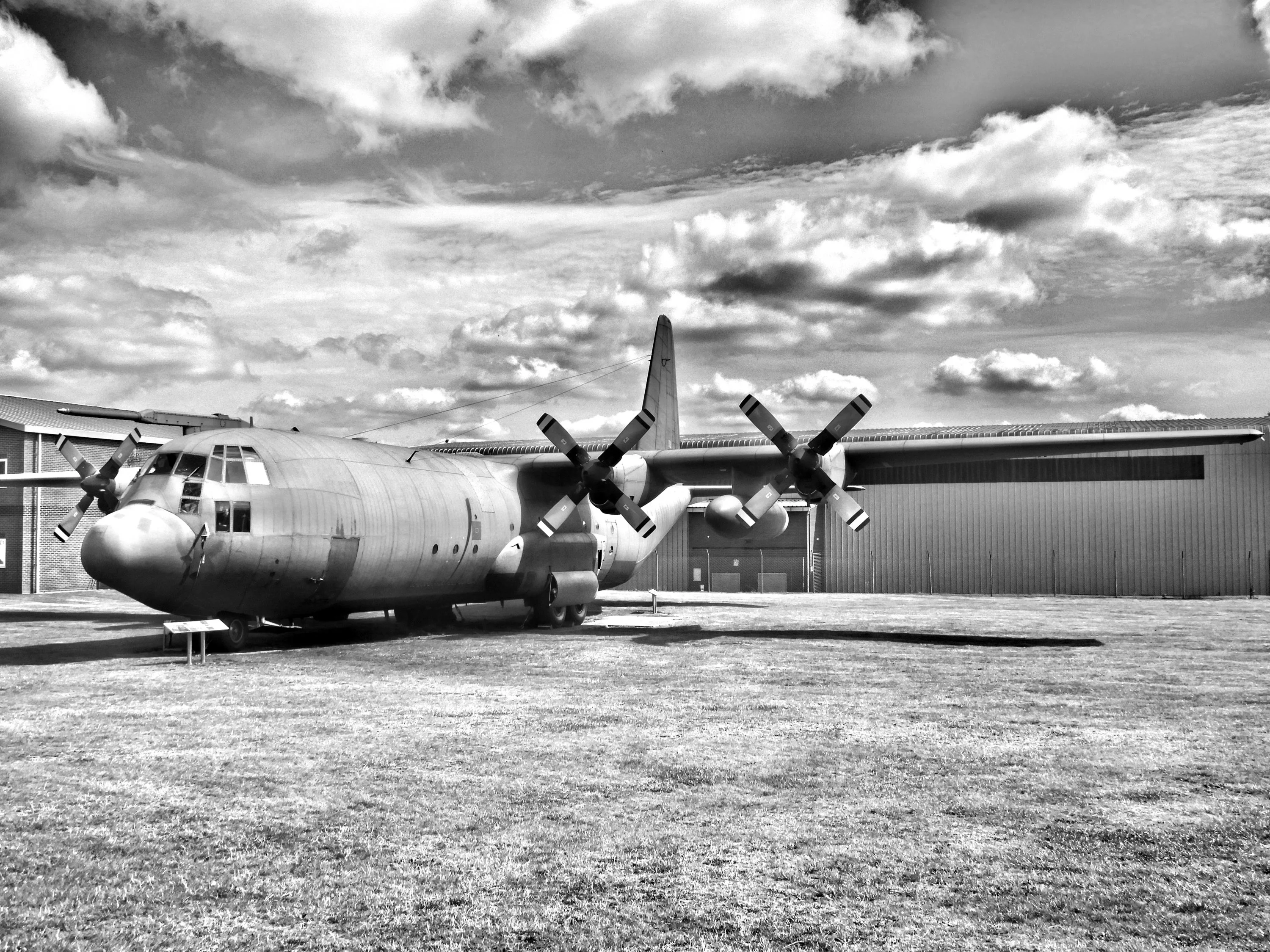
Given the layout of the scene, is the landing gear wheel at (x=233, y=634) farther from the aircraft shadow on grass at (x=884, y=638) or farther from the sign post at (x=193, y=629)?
the aircraft shadow on grass at (x=884, y=638)

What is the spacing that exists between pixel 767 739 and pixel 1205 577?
41.4 m

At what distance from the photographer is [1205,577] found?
148ft

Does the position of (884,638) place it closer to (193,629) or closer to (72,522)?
(193,629)

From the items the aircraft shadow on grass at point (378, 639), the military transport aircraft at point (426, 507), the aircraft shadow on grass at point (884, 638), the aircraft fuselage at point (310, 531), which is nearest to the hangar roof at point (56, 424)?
the military transport aircraft at point (426, 507)

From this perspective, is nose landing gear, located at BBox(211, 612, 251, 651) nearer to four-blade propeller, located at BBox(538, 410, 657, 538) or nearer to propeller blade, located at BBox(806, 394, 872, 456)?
four-blade propeller, located at BBox(538, 410, 657, 538)

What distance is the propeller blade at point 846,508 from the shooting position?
898 inches

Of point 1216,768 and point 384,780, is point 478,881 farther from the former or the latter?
point 1216,768

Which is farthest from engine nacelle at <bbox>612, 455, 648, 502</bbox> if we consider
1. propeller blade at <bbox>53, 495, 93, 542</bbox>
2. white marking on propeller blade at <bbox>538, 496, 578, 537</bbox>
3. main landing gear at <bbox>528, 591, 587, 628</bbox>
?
propeller blade at <bbox>53, 495, 93, 542</bbox>

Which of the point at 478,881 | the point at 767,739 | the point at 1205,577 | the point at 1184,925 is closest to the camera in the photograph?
the point at 1184,925

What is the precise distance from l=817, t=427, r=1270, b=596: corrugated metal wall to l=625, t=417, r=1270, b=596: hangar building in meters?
0.05

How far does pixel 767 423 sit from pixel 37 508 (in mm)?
34690

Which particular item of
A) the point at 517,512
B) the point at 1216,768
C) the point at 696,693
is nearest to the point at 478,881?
the point at 1216,768

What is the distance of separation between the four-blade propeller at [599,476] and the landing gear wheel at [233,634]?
7.22 meters

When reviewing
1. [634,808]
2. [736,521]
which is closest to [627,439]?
[736,521]
